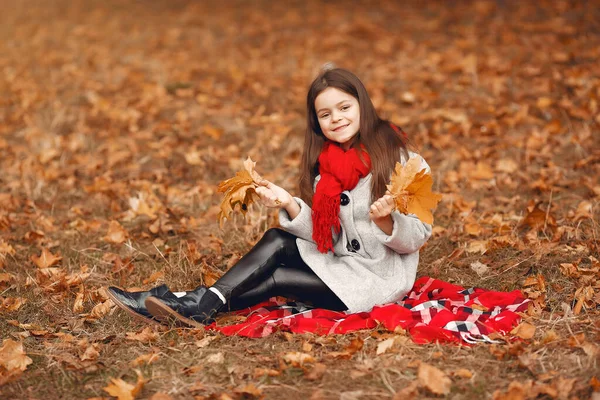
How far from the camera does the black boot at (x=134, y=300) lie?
3.10 meters

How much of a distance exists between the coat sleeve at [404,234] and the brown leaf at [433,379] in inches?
27.9

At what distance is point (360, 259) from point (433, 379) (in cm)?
90

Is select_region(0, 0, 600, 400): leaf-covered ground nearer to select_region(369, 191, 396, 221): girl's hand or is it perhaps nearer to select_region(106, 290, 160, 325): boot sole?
select_region(106, 290, 160, 325): boot sole

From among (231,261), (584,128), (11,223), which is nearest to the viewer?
(231,261)

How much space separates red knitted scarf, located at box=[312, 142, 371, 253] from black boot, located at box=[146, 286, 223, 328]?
0.57 m

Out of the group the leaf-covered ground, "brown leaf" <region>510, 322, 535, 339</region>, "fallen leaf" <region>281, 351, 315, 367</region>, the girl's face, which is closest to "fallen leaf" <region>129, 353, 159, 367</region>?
the leaf-covered ground

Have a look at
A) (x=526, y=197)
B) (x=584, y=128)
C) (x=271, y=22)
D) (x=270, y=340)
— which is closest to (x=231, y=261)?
(x=270, y=340)

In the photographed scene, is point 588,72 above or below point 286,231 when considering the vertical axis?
above

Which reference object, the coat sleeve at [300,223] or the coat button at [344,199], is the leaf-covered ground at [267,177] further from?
the coat button at [344,199]

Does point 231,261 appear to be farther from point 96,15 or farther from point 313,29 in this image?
point 96,15

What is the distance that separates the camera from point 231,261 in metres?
3.90

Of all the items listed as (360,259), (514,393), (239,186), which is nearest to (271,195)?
(239,186)

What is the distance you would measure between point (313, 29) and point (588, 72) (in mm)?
4225

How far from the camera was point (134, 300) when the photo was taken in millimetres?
3141
